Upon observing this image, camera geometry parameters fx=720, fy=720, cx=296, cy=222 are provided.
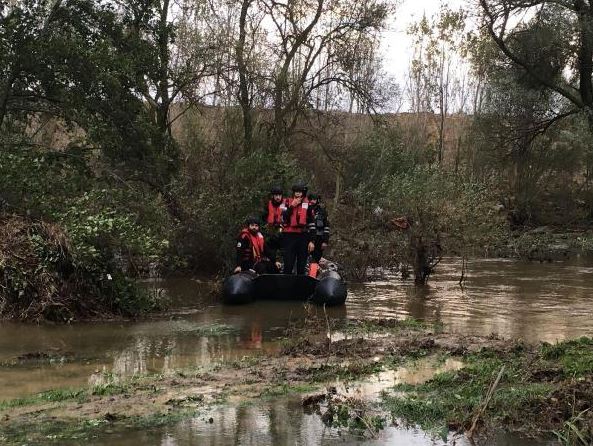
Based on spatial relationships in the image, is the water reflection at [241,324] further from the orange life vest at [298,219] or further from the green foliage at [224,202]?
the orange life vest at [298,219]

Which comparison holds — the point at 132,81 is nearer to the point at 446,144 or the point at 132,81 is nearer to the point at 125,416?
the point at 125,416

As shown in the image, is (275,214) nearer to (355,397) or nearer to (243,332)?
(243,332)

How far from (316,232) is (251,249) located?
4.20ft

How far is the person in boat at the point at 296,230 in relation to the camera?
13242 millimetres

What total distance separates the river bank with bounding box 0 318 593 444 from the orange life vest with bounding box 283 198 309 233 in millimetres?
4566

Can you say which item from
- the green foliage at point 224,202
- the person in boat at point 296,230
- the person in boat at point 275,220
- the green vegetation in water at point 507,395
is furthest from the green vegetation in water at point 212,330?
the green foliage at point 224,202

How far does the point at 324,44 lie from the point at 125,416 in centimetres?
1744

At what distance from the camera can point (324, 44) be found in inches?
855

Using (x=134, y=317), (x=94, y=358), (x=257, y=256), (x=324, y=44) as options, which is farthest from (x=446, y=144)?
(x=94, y=358)

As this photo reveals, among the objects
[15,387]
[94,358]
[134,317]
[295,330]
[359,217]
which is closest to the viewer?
[15,387]

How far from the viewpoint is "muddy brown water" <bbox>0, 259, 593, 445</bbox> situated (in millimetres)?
5582

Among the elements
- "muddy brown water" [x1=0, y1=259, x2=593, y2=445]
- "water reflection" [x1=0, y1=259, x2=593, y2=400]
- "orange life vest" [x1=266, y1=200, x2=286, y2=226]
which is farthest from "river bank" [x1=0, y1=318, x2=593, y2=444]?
"orange life vest" [x1=266, y1=200, x2=286, y2=226]

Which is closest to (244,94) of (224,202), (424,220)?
(224,202)

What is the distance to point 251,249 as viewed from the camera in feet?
43.9
